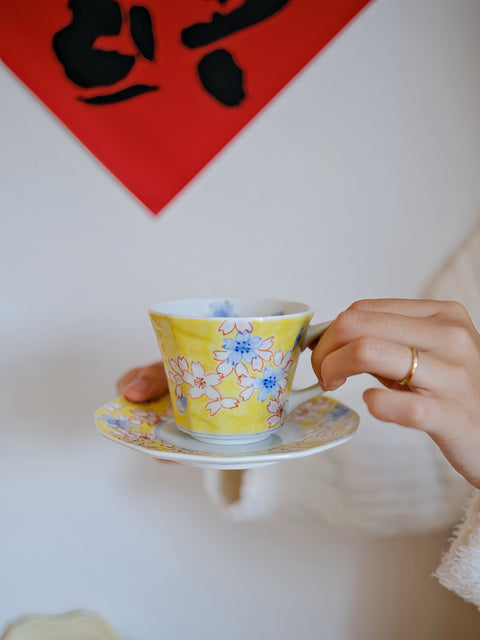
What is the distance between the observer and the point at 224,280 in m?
0.95

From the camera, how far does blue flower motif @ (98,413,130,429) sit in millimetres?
543

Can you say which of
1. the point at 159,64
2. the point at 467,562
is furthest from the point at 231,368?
the point at 159,64

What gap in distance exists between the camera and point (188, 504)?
3.28 feet

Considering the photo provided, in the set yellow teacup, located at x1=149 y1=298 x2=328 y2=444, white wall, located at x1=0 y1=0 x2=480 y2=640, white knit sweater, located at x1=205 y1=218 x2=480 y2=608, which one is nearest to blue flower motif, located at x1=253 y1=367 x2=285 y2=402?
yellow teacup, located at x1=149 y1=298 x2=328 y2=444

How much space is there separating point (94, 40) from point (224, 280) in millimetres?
424

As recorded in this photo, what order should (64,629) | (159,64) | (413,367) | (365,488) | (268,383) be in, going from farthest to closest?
1. (64,629)
2. (159,64)
3. (365,488)
4. (268,383)
5. (413,367)

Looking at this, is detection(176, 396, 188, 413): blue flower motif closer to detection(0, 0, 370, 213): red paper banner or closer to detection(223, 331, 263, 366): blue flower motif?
detection(223, 331, 263, 366): blue flower motif

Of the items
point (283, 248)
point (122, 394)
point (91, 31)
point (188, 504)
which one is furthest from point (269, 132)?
point (188, 504)

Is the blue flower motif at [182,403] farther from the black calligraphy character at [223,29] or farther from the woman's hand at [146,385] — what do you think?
the black calligraphy character at [223,29]

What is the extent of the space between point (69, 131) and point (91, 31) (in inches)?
6.0

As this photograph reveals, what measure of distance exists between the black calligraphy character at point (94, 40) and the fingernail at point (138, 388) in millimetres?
496

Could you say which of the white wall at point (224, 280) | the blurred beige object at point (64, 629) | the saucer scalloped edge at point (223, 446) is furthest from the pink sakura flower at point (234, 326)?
the blurred beige object at point (64, 629)

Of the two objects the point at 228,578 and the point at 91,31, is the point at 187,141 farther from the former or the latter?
→ the point at 228,578

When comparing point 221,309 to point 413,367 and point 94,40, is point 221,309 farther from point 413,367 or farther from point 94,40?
point 94,40
